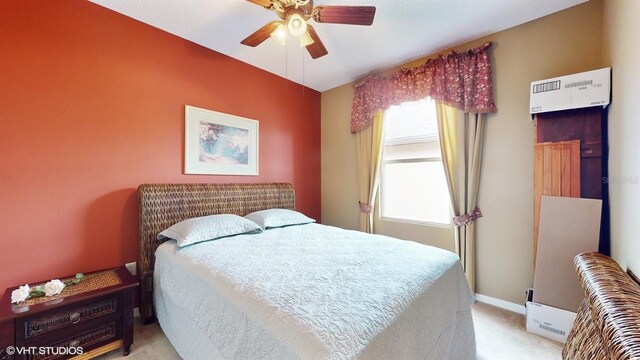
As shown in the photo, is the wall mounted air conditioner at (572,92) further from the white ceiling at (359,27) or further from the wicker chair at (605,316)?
the wicker chair at (605,316)

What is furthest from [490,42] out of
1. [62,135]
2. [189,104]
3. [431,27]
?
[62,135]

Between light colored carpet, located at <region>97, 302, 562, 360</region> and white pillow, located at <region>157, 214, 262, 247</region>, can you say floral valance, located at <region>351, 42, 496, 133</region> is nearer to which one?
light colored carpet, located at <region>97, 302, 562, 360</region>

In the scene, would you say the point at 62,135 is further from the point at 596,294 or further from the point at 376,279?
the point at 596,294

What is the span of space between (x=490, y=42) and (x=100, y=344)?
4069 mm

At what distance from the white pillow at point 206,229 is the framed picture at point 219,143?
655 mm

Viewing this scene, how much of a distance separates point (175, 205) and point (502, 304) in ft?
10.8

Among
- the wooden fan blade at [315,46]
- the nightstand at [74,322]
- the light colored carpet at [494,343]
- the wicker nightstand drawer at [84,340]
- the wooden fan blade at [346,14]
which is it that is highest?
the wooden fan blade at [346,14]

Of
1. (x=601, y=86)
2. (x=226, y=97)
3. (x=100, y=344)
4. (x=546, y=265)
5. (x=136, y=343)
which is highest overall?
(x=226, y=97)

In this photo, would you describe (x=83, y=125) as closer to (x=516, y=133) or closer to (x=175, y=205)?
(x=175, y=205)

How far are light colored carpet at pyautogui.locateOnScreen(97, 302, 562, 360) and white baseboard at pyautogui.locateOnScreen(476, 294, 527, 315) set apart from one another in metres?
0.09

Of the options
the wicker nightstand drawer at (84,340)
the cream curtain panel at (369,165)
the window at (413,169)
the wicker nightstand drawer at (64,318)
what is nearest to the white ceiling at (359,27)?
the window at (413,169)

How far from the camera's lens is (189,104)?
2.52 metres

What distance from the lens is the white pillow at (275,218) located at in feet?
8.46

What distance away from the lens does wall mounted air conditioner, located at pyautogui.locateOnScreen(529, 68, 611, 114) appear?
1729 mm
